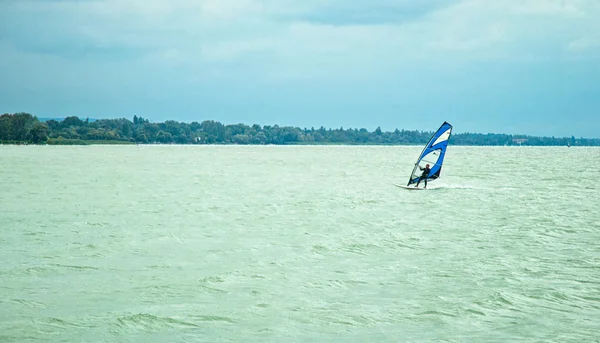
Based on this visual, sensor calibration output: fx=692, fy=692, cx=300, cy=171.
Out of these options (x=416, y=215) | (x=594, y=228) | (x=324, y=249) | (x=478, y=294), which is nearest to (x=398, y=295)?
(x=478, y=294)

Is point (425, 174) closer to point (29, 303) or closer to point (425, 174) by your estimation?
point (425, 174)

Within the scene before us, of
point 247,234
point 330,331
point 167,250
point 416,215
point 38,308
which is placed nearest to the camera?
point 330,331

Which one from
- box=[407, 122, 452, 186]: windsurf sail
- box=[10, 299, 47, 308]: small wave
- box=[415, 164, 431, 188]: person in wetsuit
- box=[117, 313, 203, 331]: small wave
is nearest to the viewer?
box=[117, 313, 203, 331]: small wave

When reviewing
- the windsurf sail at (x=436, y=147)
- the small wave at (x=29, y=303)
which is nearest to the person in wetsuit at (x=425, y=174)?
the windsurf sail at (x=436, y=147)

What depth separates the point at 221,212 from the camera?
3619 cm

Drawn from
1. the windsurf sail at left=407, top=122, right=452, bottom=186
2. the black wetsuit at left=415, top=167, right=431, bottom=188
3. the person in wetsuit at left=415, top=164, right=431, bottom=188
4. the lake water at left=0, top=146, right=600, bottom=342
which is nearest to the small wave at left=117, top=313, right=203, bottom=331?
the lake water at left=0, top=146, right=600, bottom=342

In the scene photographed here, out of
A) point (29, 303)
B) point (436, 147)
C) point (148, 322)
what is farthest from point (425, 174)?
point (148, 322)

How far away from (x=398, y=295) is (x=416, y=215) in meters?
19.9

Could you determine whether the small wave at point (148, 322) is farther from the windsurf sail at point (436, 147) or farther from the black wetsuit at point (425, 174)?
the black wetsuit at point (425, 174)

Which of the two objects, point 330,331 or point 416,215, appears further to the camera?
point 416,215

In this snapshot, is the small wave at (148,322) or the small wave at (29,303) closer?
the small wave at (148,322)

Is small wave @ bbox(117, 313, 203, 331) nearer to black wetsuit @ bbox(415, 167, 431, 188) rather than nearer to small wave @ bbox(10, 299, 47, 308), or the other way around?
small wave @ bbox(10, 299, 47, 308)

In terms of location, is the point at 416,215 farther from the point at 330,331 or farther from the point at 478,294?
the point at 330,331

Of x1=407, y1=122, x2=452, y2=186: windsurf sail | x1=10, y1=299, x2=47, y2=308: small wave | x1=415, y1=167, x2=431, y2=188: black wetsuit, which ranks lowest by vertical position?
x1=10, y1=299, x2=47, y2=308: small wave
